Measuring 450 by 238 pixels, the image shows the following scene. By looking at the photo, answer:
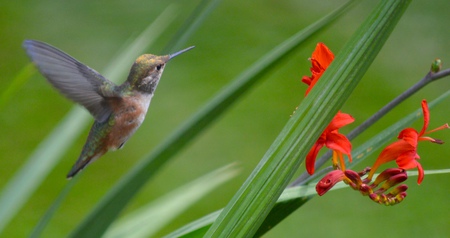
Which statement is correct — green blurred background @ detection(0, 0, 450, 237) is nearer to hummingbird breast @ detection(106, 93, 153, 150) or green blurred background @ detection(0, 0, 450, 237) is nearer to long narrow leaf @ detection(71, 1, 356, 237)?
hummingbird breast @ detection(106, 93, 153, 150)

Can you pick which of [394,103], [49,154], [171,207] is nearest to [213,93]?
[171,207]

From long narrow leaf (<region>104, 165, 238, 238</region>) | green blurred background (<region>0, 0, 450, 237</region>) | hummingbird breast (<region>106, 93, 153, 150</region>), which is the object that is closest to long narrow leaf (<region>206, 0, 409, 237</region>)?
hummingbird breast (<region>106, 93, 153, 150</region>)

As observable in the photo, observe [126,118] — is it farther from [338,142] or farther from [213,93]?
[213,93]

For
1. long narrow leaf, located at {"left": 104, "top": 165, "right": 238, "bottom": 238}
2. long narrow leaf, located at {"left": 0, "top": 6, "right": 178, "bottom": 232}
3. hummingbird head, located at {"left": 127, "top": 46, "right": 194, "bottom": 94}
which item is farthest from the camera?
long narrow leaf, located at {"left": 104, "top": 165, "right": 238, "bottom": 238}

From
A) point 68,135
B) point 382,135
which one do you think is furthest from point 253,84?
point 68,135

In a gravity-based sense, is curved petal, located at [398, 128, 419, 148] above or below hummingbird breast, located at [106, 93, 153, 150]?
below

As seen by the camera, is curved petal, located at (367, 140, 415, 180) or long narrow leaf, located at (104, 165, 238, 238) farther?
long narrow leaf, located at (104, 165, 238, 238)

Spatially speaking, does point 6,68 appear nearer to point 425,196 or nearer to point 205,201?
point 205,201

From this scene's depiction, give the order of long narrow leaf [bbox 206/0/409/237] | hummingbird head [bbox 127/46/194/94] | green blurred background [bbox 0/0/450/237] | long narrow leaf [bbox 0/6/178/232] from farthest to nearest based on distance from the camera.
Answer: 1. green blurred background [bbox 0/0/450/237]
2. long narrow leaf [bbox 0/6/178/232]
3. hummingbird head [bbox 127/46/194/94]
4. long narrow leaf [bbox 206/0/409/237]
